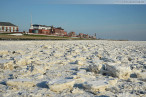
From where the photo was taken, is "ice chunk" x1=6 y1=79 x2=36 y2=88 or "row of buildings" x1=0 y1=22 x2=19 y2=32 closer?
"ice chunk" x1=6 y1=79 x2=36 y2=88

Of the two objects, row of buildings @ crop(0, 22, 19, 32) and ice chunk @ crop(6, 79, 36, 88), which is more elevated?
row of buildings @ crop(0, 22, 19, 32)

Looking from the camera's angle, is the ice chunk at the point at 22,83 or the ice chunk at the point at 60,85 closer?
the ice chunk at the point at 60,85

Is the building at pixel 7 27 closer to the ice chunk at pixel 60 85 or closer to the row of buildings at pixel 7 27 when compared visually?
the row of buildings at pixel 7 27

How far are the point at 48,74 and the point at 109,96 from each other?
1.12 m

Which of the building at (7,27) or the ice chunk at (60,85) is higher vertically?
the building at (7,27)

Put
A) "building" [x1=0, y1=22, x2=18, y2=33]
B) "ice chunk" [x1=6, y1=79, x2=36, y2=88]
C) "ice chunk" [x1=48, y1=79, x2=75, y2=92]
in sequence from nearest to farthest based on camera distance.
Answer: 1. "ice chunk" [x1=48, y1=79, x2=75, y2=92]
2. "ice chunk" [x1=6, y1=79, x2=36, y2=88]
3. "building" [x1=0, y1=22, x2=18, y2=33]

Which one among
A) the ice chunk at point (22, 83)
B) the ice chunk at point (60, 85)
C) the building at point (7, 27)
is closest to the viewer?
the ice chunk at point (60, 85)

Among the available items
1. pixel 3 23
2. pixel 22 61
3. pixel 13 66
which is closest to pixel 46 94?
pixel 13 66

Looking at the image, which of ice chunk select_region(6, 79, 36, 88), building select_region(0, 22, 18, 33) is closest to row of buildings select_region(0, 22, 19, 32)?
building select_region(0, 22, 18, 33)

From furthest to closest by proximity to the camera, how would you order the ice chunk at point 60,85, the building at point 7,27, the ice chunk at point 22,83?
the building at point 7,27 → the ice chunk at point 22,83 → the ice chunk at point 60,85

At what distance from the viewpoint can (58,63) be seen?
316 centimetres

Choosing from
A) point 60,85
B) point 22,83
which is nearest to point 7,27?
point 22,83

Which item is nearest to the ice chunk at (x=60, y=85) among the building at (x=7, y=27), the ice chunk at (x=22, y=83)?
the ice chunk at (x=22, y=83)

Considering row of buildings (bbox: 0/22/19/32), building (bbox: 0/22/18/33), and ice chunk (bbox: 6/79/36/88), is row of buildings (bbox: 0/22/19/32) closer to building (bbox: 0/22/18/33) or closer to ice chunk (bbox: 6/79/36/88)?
building (bbox: 0/22/18/33)
